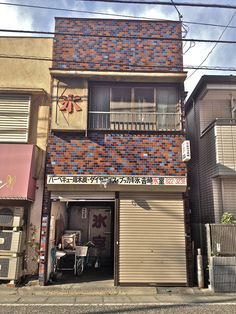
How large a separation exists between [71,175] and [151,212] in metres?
3.03

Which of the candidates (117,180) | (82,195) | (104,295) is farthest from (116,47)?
(104,295)

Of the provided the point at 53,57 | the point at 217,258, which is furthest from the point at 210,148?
the point at 53,57

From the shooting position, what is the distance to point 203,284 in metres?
10.1

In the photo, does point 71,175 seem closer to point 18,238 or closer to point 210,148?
point 18,238

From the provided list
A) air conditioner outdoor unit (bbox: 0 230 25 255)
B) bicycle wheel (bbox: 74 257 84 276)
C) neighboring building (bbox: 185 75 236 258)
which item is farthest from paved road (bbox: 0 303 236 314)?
bicycle wheel (bbox: 74 257 84 276)

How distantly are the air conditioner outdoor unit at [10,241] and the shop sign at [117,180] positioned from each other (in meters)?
2.02

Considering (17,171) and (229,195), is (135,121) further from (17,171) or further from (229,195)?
(17,171)

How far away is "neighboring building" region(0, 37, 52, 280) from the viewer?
401 inches

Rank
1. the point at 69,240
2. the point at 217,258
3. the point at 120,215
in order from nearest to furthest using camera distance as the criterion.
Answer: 1. the point at 217,258
2. the point at 120,215
3. the point at 69,240

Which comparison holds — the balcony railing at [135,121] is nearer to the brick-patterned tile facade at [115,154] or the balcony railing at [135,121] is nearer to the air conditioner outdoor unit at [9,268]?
the brick-patterned tile facade at [115,154]

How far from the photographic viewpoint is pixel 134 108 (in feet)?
38.4

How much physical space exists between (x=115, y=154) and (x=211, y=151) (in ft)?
12.0

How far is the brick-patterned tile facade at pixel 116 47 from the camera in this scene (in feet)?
38.4


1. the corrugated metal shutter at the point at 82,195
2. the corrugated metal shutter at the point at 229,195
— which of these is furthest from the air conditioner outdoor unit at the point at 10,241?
the corrugated metal shutter at the point at 229,195
